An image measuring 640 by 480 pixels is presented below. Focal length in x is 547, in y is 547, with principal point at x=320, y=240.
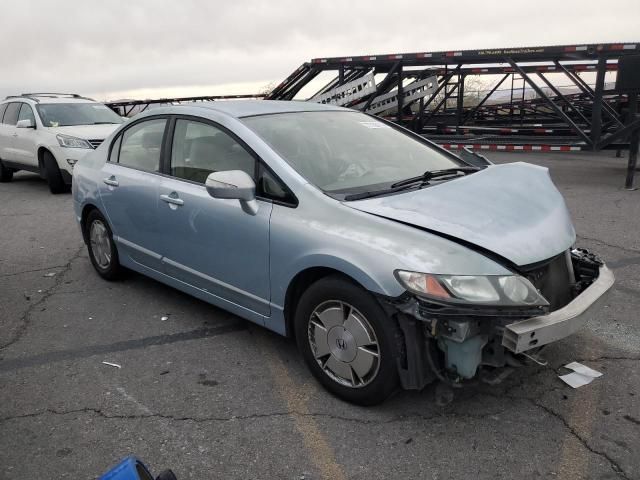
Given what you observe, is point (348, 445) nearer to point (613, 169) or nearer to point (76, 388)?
point (76, 388)

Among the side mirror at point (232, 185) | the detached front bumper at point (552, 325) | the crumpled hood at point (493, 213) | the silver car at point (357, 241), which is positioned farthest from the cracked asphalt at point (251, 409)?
the side mirror at point (232, 185)

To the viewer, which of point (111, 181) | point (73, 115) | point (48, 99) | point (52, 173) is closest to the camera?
point (111, 181)

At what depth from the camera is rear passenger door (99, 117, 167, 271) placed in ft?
13.1

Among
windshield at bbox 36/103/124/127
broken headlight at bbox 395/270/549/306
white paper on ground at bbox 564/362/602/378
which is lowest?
white paper on ground at bbox 564/362/602/378

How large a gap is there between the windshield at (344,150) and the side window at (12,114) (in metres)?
8.73

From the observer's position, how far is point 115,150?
457 cm

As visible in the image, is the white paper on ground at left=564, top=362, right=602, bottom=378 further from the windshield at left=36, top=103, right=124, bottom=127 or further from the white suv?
the windshield at left=36, top=103, right=124, bottom=127

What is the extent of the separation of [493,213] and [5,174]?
442 inches

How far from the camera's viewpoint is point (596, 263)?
3.12 metres

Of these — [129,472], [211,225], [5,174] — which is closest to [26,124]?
[5,174]

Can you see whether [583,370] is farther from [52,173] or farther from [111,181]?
[52,173]

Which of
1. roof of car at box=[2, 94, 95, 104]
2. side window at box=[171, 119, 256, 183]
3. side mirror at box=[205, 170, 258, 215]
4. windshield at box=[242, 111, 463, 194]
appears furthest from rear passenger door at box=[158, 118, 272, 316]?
roof of car at box=[2, 94, 95, 104]

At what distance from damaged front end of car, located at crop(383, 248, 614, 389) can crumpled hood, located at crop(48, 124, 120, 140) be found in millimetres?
8007

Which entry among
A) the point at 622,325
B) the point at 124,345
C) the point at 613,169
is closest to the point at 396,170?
the point at 622,325
